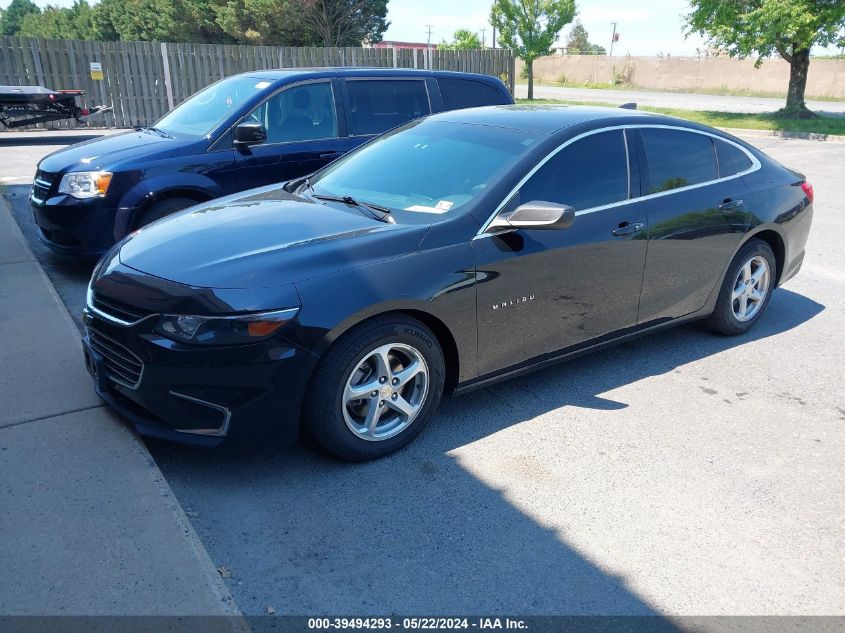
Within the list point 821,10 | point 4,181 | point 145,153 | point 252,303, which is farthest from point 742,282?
point 821,10

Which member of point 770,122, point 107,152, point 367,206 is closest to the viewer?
point 367,206

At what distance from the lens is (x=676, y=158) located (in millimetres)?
4758

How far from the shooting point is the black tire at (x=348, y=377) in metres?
3.31

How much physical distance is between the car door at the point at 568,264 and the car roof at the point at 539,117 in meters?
0.17

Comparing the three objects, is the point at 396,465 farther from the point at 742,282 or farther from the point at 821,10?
the point at 821,10

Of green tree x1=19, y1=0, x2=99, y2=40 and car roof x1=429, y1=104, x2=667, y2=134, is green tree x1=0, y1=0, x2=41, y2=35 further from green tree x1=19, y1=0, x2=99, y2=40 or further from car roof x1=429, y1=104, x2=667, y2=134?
car roof x1=429, y1=104, x2=667, y2=134

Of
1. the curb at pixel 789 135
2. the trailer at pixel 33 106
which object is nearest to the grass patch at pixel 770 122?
the curb at pixel 789 135

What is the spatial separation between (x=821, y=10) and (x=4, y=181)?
19387 millimetres

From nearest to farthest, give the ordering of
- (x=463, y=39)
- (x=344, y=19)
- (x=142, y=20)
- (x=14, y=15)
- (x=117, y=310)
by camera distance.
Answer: (x=117, y=310) → (x=344, y=19) → (x=463, y=39) → (x=142, y=20) → (x=14, y=15)

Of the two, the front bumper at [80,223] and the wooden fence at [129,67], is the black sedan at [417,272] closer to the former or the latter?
the front bumper at [80,223]

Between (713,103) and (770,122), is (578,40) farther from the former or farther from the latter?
(770,122)

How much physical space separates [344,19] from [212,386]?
39.3 metres

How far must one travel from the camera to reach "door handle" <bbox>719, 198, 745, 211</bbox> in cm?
490

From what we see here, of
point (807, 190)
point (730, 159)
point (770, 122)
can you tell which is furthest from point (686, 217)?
point (770, 122)
